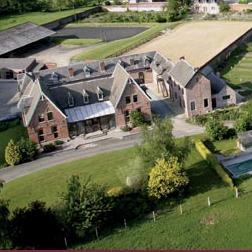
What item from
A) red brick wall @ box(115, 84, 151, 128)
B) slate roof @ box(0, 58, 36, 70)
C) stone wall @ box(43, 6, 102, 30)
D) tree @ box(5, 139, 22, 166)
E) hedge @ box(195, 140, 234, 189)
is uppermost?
stone wall @ box(43, 6, 102, 30)

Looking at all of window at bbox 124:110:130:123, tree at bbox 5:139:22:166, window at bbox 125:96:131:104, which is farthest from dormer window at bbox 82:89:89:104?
tree at bbox 5:139:22:166

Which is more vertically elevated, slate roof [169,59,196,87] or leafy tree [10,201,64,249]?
slate roof [169,59,196,87]

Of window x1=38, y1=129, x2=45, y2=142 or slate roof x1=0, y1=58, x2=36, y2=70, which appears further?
slate roof x1=0, y1=58, x2=36, y2=70

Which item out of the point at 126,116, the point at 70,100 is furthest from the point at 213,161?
the point at 70,100

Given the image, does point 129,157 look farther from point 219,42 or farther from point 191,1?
point 191,1

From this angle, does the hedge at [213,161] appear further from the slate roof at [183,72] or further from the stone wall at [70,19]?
the stone wall at [70,19]

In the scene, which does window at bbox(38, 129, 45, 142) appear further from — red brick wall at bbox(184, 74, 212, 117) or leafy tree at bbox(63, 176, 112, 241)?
leafy tree at bbox(63, 176, 112, 241)

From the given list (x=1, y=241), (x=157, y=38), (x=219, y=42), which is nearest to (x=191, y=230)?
(x=1, y=241)
